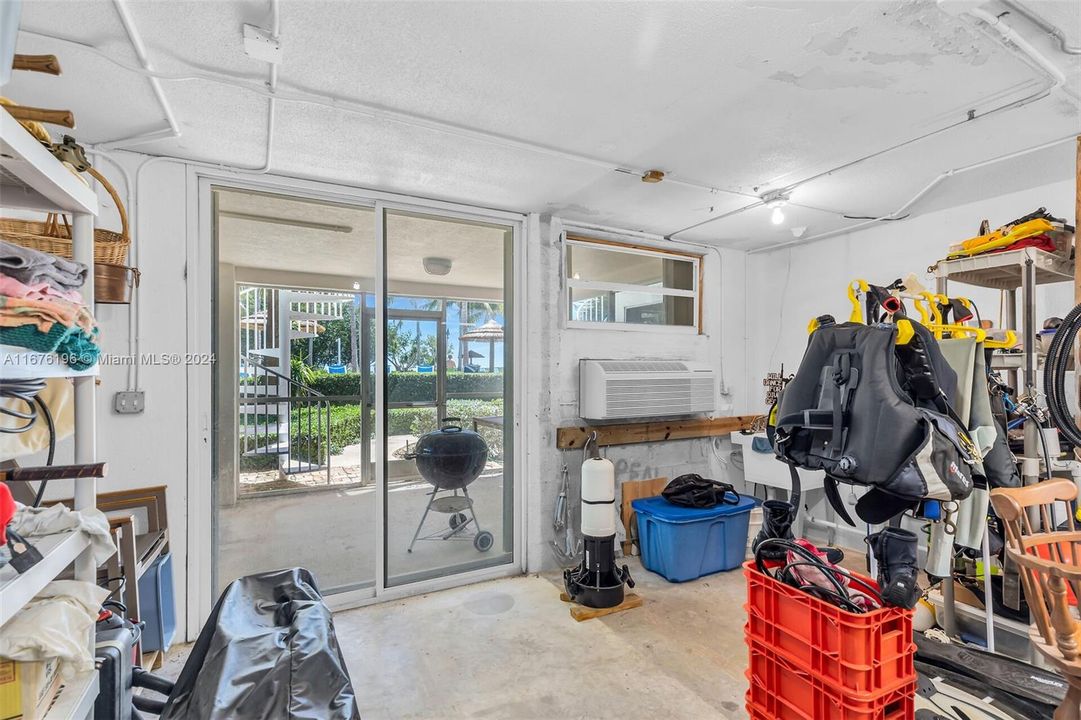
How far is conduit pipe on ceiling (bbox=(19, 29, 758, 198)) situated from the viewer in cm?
171

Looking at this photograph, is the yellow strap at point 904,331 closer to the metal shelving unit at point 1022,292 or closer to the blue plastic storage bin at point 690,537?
the metal shelving unit at point 1022,292

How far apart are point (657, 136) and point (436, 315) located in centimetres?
176

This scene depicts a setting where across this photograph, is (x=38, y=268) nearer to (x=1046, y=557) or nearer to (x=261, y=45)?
(x=261, y=45)

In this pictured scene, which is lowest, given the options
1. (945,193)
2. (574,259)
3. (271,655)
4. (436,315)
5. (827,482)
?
(271,655)

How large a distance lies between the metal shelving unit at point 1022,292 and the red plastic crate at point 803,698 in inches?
37.1

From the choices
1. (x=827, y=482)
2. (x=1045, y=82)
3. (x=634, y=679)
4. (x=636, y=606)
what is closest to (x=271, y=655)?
(x=634, y=679)

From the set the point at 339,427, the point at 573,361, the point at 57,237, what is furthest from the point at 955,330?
the point at 57,237

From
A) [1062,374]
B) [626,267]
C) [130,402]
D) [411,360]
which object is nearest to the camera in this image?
[1062,374]

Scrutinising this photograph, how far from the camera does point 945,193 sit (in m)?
2.97

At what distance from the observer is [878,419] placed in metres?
1.52

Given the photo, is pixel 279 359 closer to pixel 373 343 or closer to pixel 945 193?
pixel 373 343

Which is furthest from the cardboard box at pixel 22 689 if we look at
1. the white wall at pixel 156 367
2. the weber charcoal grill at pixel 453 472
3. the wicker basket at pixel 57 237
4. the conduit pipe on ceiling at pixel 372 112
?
the weber charcoal grill at pixel 453 472

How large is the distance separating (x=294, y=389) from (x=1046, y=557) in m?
3.49

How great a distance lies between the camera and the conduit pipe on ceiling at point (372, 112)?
1.71 metres
